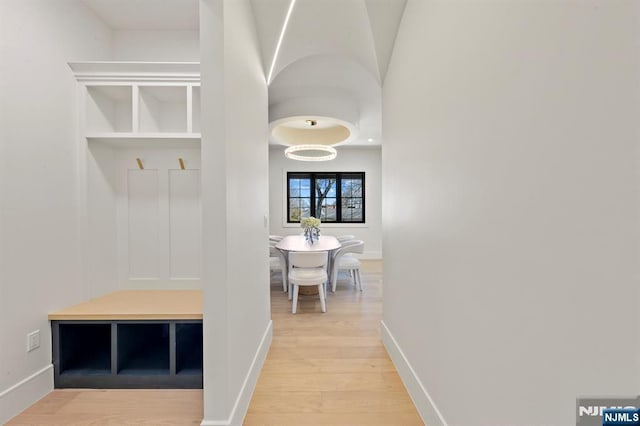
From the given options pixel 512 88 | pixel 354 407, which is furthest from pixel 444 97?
pixel 354 407

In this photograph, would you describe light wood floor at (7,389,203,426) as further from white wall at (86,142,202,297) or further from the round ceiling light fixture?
the round ceiling light fixture

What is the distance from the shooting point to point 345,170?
270 inches

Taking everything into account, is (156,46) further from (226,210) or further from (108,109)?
(226,210)

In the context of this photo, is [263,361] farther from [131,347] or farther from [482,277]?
[482,277]

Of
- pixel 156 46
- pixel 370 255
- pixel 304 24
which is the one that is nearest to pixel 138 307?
pixel 156 46

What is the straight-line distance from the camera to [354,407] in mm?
1608

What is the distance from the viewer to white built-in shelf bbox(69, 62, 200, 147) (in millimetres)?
1947

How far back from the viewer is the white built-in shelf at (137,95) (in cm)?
195

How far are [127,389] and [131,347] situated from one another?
0.28 m

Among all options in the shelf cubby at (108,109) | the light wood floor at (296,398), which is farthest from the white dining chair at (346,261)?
the shelf cubby at (108,109)

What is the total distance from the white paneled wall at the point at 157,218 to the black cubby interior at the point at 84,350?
393 mm

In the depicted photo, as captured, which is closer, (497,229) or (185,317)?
(497,229)

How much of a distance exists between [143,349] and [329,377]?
148cm

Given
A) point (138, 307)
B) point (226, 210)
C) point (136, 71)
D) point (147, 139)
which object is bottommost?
point (138, 307)
